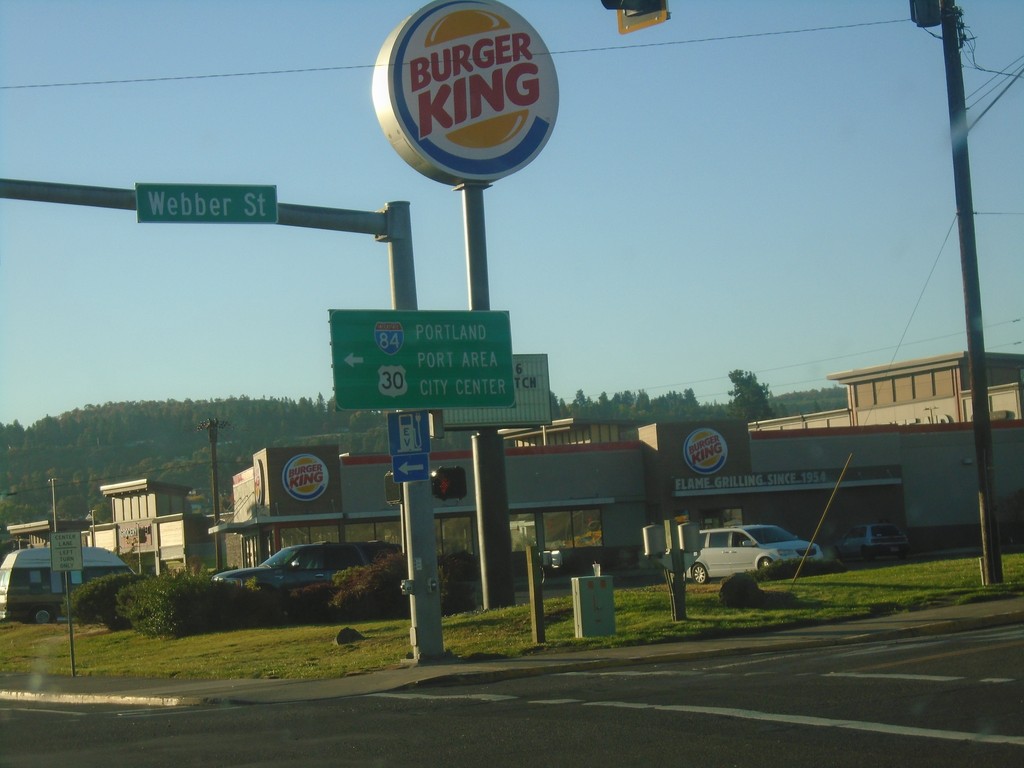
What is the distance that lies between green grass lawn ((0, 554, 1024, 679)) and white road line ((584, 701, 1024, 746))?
6996 millimetres

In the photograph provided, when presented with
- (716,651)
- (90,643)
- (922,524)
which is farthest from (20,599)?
(922,524)

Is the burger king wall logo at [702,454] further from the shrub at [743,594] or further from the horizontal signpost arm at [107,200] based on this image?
the horizontal signpost arm at [107,200]

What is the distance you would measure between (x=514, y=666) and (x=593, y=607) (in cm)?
284

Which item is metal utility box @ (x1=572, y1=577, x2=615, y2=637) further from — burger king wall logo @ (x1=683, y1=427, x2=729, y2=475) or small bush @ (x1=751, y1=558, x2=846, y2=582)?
burger king wall logo @ (x1=683, y1=427, x2=729, y2=475)

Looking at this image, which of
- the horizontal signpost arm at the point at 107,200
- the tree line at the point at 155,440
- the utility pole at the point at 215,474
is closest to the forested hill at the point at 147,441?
the tree line at the point at 155,440

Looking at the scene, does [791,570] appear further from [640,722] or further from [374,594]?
[640,722]

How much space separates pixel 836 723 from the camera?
923cm

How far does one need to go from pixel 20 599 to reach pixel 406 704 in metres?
33.0

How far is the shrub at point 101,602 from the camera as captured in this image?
3181cm

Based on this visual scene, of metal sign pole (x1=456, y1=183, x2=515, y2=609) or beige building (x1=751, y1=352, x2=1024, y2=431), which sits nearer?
metal sign pole (x1=456, y1=183, x2=515, y2=609)

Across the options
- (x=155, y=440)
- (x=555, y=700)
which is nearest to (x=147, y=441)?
(x=155, y=440)

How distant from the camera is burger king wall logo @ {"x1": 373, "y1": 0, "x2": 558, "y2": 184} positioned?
20500mm

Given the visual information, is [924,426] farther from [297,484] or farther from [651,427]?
[297,484]

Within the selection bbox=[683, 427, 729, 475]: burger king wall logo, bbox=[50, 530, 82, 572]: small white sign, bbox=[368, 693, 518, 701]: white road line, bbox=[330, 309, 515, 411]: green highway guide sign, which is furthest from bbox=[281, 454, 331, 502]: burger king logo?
bbox=[368, 693, 518, 701]: white road line
